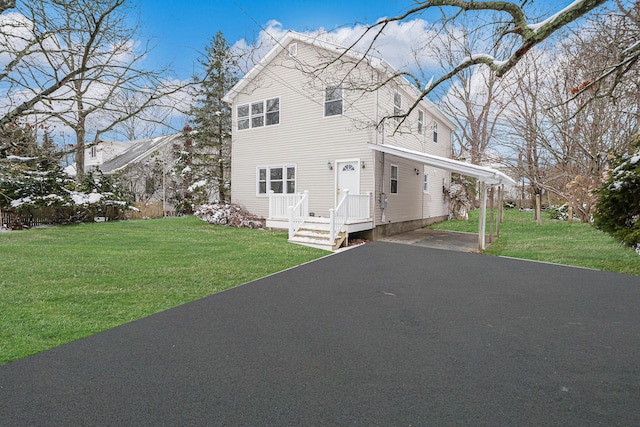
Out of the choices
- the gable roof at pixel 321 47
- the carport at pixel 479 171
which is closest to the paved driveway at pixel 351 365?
the carport at pixel 479 171

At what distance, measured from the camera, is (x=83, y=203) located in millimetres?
15570

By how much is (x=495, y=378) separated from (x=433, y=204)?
15514mm

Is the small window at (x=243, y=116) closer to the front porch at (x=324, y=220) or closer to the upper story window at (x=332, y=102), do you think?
the upper story window at (x=332, y=102)

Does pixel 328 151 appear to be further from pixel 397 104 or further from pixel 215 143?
pixel 215 143

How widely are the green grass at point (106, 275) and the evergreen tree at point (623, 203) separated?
263 inches

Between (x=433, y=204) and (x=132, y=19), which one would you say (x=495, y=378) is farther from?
(x=433, y=204)

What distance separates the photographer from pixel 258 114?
1485 cm

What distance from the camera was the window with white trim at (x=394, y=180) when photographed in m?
12.9

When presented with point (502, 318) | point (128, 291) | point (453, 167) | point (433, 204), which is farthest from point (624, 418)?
point (433, 204)

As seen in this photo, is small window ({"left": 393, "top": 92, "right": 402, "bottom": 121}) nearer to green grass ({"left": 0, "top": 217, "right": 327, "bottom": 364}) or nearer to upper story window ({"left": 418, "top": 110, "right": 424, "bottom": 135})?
upper story window ({"left": 418, "top": 110, "right": 424, "bottom": 135})

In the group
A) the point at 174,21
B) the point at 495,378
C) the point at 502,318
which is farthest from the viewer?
the point at 174,21

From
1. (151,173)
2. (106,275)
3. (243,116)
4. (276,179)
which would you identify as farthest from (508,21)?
(151,173)

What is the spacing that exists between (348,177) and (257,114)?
5488 millimetres

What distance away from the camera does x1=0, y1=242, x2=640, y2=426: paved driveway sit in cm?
249
